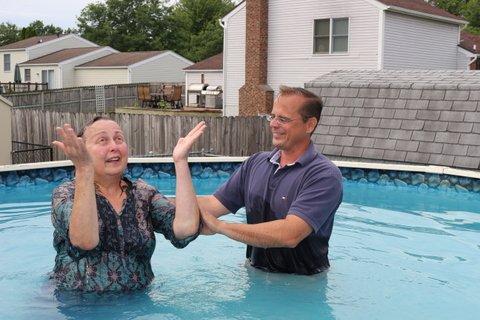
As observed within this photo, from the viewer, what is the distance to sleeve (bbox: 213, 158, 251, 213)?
4.67 metres

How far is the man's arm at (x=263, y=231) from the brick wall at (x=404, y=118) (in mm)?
8619

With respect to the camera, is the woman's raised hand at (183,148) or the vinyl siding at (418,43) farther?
the vinyl siding at (418,43)

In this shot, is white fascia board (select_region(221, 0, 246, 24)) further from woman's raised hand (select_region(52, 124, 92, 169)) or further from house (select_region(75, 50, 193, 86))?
woman's raised hand (select_region(52, 124, 92, 169))

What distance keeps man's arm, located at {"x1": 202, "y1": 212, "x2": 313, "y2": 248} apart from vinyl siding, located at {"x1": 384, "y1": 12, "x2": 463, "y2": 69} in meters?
19.7

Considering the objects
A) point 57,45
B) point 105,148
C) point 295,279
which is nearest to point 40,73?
point 57,45

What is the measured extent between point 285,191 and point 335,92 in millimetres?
10208

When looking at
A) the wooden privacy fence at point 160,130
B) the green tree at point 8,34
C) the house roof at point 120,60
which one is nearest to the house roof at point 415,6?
the wooden privacy fence at point 160,130

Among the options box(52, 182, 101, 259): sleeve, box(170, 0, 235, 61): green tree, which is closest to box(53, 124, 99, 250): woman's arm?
box(52, 182, 101, 259): sleeve

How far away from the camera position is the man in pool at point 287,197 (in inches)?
156

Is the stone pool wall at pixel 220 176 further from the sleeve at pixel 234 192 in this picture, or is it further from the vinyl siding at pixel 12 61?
the vinyl siding at pixel 12 61

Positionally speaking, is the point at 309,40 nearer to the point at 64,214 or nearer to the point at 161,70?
the point at 64,214

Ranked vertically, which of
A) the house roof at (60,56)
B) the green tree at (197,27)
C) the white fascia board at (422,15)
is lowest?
the house roof at (60,56)

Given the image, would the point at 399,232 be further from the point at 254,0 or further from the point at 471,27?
the point at 471,27

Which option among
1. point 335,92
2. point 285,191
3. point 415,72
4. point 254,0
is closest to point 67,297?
point 285,191
